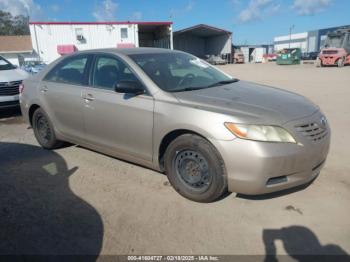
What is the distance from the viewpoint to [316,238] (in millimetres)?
2953

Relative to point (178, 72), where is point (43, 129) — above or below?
below

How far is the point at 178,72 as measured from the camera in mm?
4316

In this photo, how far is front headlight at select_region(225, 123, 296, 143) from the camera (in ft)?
10.3

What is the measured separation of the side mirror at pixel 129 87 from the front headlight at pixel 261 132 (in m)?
1.22

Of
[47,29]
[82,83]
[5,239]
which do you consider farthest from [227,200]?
[47,29]

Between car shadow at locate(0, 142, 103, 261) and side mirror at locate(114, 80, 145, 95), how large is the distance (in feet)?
4.47

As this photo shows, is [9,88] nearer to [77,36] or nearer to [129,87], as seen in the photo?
[129,87]

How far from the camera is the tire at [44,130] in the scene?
5.34m

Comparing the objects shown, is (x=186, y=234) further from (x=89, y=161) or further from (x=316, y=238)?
(x=89, y=161)

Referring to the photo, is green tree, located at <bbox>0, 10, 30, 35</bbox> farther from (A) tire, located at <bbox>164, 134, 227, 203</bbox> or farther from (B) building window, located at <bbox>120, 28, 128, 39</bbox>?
(A) tire, located at <bbox>164, 134, 227, 203</bbox>

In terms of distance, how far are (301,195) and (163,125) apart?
175 centimetres

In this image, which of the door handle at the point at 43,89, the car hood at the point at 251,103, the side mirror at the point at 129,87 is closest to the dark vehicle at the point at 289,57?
the car hood at the point at 251,103

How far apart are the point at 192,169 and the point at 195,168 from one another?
4cm

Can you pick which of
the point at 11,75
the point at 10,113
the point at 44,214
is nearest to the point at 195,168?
the point at 44,214
